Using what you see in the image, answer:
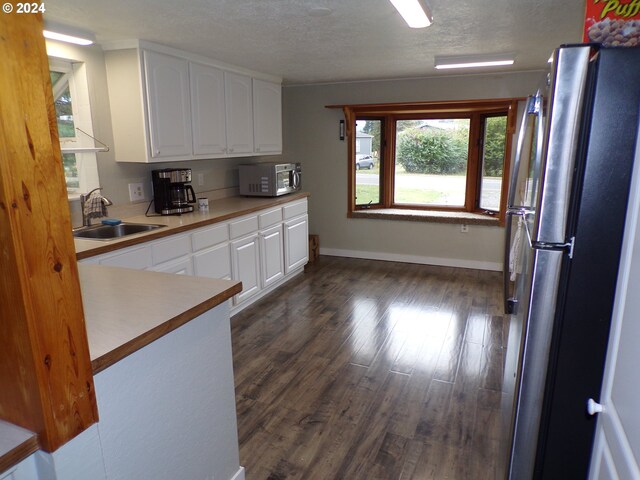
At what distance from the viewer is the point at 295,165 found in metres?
4.73

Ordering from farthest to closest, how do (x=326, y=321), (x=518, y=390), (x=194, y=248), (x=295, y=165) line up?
(x=295, y=165) → (x=326, y=321) → (x=194, y=248) → (x=518, y=390)

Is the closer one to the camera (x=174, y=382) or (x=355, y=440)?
(x=174, y=382)

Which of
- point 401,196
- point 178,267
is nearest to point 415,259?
point 401,196

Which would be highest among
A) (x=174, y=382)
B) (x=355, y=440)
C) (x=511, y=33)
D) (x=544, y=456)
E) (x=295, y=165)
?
(x=511, y=33)

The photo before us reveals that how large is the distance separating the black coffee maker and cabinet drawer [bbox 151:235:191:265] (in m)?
0.53

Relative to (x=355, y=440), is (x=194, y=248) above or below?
above

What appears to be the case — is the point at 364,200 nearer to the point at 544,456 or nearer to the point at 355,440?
the point at 355,440

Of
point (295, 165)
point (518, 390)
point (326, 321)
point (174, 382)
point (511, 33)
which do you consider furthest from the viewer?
point (295, 165)

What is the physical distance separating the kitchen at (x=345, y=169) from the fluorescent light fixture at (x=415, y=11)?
1371 millimetres

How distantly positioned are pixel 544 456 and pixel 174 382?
1.15 m

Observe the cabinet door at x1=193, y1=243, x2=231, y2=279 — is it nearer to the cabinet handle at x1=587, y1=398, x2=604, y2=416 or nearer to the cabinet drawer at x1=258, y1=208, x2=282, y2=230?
the cabinet drawer at x1=258, y1=208, x2=282, y2=230

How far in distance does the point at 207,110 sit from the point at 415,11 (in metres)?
2.00

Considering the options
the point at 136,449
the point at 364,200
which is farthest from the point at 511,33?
the point at 136,449

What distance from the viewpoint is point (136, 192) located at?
137 inches
